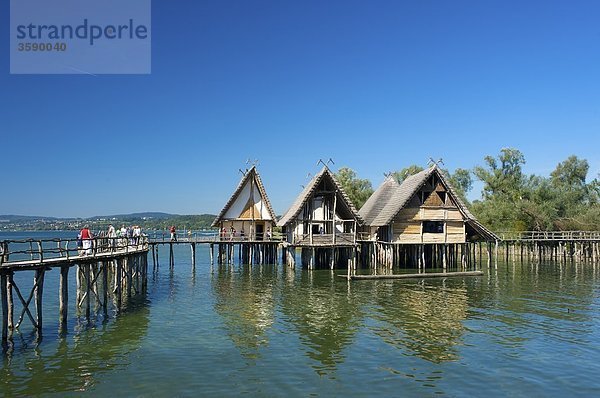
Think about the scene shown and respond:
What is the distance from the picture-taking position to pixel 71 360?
45.8ft

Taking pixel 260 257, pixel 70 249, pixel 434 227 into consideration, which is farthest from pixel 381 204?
pixel 70 249

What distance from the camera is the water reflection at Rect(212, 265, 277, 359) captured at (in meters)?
16.6

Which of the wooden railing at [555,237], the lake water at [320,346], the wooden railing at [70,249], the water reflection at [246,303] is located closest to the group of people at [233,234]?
the water reflection at [246,303]

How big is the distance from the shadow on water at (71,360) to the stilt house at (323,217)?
62.5 ft

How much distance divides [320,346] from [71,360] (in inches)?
288

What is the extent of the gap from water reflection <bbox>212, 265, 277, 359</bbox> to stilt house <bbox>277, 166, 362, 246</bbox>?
3683mm

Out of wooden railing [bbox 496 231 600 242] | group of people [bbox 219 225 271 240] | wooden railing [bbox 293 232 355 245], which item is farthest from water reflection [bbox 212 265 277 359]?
wooden railing [bbox 496 231 600 242]

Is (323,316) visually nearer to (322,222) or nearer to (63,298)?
(63,298)

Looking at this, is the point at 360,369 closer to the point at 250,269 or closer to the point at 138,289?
the point at 138,289

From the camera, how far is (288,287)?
28328 millimetres

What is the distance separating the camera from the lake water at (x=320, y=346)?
12.3 meters

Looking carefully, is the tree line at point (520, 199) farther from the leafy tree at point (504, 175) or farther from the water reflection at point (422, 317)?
the water reflection at point (422, 317)

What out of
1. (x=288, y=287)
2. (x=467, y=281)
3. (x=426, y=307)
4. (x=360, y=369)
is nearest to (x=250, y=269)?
(x=288, y=287)

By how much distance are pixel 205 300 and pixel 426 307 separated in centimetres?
1040
